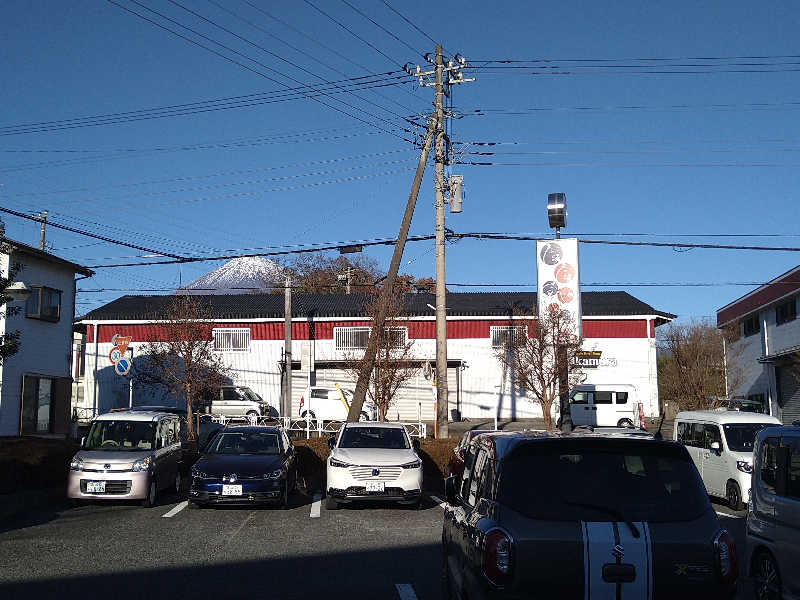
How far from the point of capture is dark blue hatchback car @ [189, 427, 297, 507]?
546 inches

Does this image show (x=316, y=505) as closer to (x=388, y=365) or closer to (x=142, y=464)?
(x=142, y=464)

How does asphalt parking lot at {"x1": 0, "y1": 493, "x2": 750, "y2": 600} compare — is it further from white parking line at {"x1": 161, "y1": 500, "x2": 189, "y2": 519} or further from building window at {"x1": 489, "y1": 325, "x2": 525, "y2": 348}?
building window at {"x1": 489, "y1": 325, "x2": 525, "y2": 348}

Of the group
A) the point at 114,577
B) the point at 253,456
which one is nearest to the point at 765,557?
the point at 114,577

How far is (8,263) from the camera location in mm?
24875

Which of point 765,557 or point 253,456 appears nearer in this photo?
point 765,557

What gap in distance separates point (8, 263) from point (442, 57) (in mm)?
14724

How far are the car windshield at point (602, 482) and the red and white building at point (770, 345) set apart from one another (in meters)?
26.5

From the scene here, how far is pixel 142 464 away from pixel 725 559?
12.0 m

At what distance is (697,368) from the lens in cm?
4231

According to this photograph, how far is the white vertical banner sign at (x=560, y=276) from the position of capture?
29.4 m

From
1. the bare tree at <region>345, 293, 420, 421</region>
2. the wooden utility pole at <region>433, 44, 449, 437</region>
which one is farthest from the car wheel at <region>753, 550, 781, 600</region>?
the bare tree at <region>345, 293, 420, 421</region>

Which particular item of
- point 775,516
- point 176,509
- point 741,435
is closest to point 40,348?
point 176,509

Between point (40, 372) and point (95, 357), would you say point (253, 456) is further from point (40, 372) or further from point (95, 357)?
point (95, 357)

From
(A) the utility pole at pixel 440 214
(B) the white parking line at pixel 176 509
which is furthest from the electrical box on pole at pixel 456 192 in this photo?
(B) the white parking line at pixel 176 509
